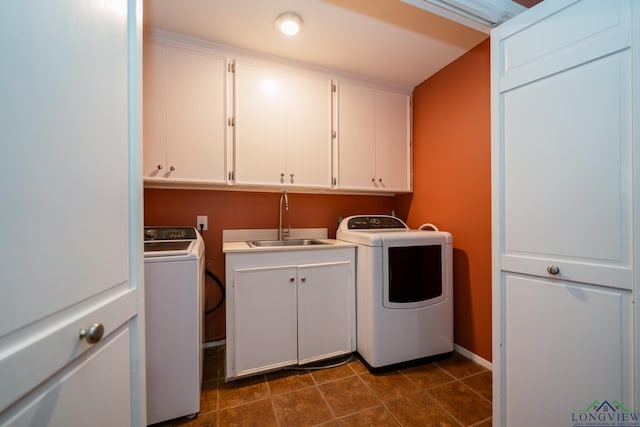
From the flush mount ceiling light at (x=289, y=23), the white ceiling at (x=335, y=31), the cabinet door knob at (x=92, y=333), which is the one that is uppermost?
the white ceiling at (x=335, y=31)

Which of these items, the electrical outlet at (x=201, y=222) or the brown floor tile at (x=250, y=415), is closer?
the brown floor tile at (x=250, y=415)

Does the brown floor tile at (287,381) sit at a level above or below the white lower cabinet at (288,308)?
below

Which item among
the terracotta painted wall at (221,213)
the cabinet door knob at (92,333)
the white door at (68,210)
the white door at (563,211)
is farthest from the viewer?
the terracotta painted wall at (221,213)

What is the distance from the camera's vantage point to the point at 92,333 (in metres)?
0.55

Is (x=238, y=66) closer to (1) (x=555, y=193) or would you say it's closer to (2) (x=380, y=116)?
(2) (x=380, y=116)

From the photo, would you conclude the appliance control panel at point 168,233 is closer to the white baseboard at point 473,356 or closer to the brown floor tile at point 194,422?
the brown floor tile at point 194,422

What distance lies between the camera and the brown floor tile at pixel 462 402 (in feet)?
4.63

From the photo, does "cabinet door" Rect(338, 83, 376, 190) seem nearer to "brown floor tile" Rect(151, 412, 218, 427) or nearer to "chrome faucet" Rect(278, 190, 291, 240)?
"chrome faucet" Rect(278, 190, 291, 240)

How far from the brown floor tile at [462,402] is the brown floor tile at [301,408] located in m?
0.70

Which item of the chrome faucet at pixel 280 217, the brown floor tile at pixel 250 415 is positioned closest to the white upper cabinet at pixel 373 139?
the chrome faucet at pixel 280 217

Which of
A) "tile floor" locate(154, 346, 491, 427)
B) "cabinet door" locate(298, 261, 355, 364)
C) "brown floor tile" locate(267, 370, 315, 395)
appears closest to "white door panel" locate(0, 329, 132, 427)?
"tile floor" locate(154, 346, 491, 427)

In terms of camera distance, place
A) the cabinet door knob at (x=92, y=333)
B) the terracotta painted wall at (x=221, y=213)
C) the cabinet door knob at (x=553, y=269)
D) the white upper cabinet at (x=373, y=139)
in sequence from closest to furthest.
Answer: the cabinet door knob at (x=92, y=333)
the cabinet door knob at (x=553, y=269)
the terracotta painted wall at (x=221, y=213)
the white upper cabinet at (x=373, y=139)

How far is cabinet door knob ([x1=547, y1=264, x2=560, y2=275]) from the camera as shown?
96cm

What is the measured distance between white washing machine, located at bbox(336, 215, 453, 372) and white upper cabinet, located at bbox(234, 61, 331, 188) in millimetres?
732
